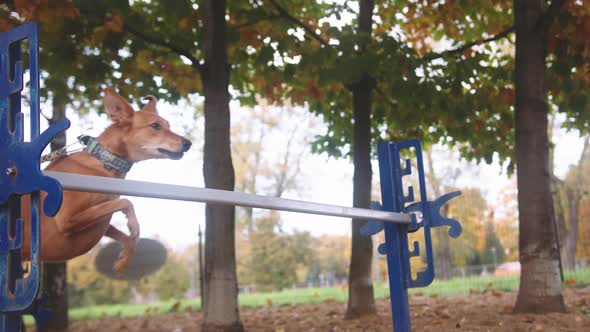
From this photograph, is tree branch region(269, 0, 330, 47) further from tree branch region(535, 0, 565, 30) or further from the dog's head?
the dog's head

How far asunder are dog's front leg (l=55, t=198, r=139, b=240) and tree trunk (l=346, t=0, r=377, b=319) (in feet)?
17.1

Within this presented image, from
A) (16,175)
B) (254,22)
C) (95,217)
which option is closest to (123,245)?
(95,217)

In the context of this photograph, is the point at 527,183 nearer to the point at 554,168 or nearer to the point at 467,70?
the point at 467,70

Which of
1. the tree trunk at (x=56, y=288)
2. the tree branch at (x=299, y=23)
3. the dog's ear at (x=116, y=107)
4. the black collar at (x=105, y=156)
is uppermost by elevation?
the tree branch at (x=299, y=23)

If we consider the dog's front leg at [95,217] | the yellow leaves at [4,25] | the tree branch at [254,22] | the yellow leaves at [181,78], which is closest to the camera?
the dog's front leg at [95,217]

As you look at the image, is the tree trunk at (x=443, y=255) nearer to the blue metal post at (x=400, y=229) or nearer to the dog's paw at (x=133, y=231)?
the blue metal post at (x=400, y=229)

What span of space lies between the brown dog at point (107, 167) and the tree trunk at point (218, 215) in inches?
118

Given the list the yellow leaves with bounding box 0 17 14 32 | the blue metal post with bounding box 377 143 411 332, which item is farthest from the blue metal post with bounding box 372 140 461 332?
the yellow leaves with bounding box 0 17 14 32

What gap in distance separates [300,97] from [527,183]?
360cm

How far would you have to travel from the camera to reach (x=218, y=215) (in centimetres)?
566

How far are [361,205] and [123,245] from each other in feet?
17.5

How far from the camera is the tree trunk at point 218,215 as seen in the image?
548 centimetres

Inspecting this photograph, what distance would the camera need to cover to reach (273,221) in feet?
65.7

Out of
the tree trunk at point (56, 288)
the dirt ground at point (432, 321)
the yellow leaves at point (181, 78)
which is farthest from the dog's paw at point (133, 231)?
the tree trunk at point (56, 288)
